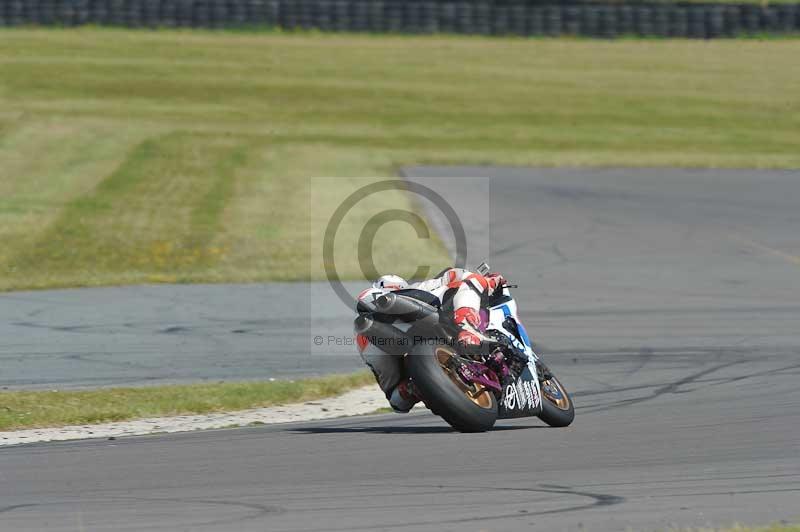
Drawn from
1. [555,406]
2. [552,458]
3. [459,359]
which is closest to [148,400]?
[459,359]

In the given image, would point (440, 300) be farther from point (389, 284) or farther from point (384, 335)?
point (384, 335)

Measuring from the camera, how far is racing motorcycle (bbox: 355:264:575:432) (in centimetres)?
966

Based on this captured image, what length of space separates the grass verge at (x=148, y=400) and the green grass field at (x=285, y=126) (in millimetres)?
7196

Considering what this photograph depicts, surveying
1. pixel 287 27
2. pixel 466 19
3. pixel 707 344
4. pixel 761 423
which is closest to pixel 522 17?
pixel 466 19

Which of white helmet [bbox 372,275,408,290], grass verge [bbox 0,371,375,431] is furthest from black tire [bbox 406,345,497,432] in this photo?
grass verge [bbox 0,371,375,431]

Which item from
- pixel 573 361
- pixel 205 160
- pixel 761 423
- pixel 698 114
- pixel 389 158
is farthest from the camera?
pixel 698 114

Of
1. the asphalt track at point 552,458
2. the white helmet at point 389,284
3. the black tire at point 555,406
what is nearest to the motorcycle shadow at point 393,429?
the asphalt track at point 552,458

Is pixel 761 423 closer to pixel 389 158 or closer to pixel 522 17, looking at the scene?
pixel 389 158

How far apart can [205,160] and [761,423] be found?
2179 cm

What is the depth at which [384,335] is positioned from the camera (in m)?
9.77

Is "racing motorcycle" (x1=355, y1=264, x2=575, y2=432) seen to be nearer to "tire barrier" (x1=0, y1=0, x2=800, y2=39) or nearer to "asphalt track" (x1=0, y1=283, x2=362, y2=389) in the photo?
"asphalt track" (x1=0, y1=283, x2=362, y2=389)

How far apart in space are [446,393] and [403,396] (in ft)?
2.09

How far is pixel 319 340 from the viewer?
15609 mm

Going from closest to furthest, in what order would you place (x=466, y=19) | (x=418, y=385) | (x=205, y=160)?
(x=418, y=385)
(x=205, y=160)
(x=466, y=19)
